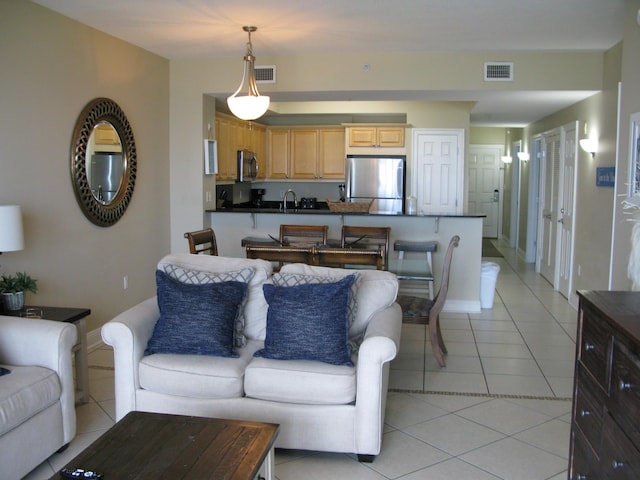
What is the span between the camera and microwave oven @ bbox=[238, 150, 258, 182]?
8.05 metres

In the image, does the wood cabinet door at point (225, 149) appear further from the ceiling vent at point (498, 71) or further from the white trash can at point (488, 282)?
the white trash can at point (488, 282)

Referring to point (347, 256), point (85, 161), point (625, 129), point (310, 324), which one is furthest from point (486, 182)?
point (310, 324)

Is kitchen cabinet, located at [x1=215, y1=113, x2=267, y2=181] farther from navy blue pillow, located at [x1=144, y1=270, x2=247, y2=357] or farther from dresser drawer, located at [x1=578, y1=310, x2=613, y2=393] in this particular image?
dresser drawer, located at [x1=578, y1=310, x2=613, y2=393]

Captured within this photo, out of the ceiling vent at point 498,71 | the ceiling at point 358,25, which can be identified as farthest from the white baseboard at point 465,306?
the ceiling vent at point 498,71

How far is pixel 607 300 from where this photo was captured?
8.07 ft

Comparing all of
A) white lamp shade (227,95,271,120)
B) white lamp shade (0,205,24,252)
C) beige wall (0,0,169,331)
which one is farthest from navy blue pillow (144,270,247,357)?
white lamp shade (227,95,271,120)

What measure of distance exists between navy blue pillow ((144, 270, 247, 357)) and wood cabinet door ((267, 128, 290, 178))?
6.14 metres

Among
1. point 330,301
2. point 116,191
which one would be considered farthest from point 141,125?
point 330,301

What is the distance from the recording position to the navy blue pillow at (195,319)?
3232 millimetres

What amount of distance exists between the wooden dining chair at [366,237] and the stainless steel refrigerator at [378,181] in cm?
300

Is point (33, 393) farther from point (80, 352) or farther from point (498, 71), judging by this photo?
point (498, 71)

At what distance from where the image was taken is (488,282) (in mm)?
6473

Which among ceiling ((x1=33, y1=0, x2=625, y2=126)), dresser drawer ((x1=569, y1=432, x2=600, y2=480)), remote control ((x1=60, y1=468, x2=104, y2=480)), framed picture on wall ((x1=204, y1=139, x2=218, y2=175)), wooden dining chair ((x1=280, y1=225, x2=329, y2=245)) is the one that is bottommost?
dresser drawer ((x1=569, y1=432, x2=600, y2=480))

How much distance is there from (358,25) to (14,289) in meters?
3.16
